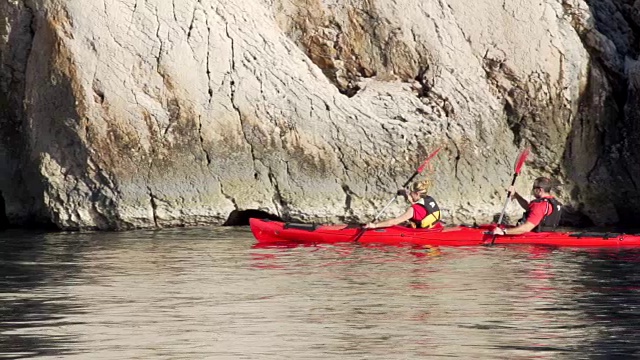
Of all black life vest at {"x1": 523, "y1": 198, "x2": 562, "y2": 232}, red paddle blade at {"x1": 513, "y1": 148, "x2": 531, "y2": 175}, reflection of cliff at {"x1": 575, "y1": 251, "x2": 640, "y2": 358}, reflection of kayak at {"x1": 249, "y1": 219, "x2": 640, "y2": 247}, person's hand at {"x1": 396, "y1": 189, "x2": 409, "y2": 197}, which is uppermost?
red paddle blade at {"x1": 513, "y1": 148, "x2": 531, "y2": 175}

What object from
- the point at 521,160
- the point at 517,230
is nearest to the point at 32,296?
the point at 517,230

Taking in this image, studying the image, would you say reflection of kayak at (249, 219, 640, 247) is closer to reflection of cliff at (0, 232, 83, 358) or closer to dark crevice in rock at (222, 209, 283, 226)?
dark crevice in rock at (222, 209, 283, 226)

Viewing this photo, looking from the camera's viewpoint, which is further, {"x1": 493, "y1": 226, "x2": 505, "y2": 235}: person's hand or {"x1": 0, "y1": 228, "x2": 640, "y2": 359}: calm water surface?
{"x1": 493, "y1": 226, "x2": 505, "y2": 235}: person's hand

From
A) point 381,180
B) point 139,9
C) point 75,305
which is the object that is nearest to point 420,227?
point 381,180

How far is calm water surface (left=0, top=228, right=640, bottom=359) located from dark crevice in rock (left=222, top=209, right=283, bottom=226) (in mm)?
2366

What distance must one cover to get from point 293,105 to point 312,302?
344 inches

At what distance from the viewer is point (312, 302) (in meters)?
12.3

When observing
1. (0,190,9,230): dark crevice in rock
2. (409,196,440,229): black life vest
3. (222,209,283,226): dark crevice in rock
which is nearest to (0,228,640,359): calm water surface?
(409,196,440,229): black life vest

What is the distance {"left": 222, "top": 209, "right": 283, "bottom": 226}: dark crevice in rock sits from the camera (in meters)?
20.6

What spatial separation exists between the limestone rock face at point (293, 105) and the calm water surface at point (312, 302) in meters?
2.19

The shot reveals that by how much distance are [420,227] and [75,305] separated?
714 centimetres

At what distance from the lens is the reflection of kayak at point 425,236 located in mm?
17578

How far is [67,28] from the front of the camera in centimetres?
2008

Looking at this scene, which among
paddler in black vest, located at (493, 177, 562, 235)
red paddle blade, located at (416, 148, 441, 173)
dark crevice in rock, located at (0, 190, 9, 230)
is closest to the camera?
paddler in black vest, located at (493, 177, 562, 235)
